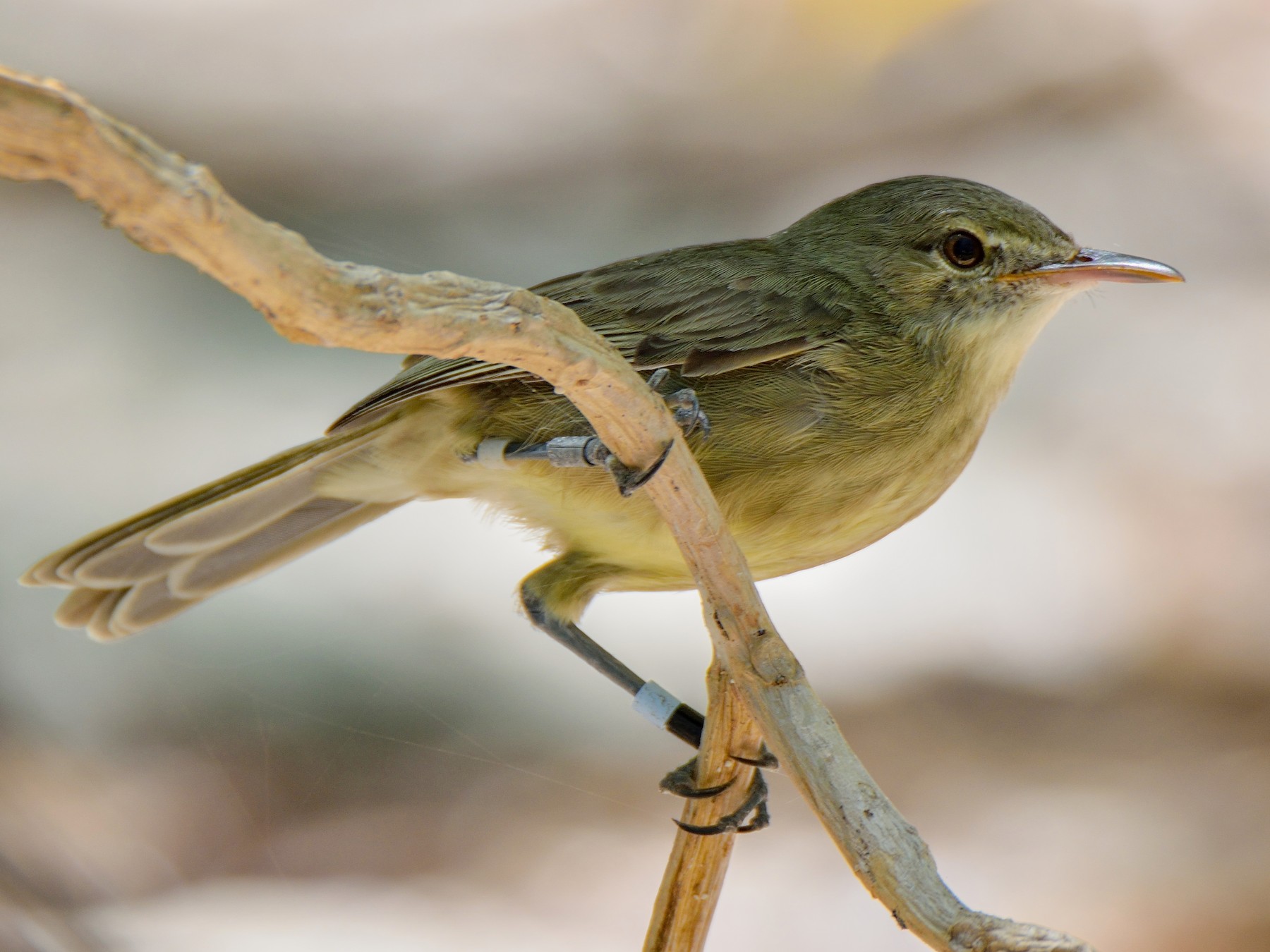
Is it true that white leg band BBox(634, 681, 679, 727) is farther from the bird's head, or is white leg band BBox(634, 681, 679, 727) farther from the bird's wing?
the bird's head

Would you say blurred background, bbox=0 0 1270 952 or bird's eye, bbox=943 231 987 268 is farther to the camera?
blurred background, bbox=0 0 1270 952

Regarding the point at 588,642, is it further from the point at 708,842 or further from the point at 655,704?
the point at 708,842

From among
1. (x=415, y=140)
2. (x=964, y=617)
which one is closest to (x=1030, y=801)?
(x=964, y=617)

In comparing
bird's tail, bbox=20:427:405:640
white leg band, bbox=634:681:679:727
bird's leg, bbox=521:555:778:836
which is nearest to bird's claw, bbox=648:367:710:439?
bird's leg, bbox=521:555:778:836

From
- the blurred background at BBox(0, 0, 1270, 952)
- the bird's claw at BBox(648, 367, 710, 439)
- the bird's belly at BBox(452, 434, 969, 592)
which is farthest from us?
the blurred background at BBox(0, 0, 1270, 952)

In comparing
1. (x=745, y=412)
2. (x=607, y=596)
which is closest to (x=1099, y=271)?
(x=745, y=412)

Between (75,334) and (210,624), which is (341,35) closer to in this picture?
(75,334)
